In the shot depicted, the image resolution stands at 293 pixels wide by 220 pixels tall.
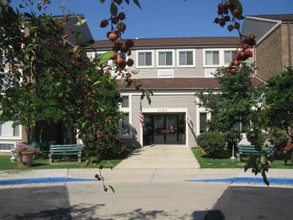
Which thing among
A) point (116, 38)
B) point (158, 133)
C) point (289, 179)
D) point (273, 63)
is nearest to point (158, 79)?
point (158, 133)

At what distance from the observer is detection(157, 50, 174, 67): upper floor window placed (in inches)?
1313

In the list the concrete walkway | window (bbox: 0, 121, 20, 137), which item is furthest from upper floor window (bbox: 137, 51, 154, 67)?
window (bbox: 0, 121, 20, 137)

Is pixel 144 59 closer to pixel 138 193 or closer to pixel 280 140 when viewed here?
pixel 138 193

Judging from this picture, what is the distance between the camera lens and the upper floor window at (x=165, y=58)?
33.3 m

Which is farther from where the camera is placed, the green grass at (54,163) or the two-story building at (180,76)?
the two-story building at (180,76)

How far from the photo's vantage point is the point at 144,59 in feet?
110

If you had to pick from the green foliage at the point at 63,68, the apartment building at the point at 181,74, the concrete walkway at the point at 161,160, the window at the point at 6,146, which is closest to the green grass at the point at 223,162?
the concrete walkway at the point at 161,160

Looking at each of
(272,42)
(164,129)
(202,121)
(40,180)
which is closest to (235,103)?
(202,121)

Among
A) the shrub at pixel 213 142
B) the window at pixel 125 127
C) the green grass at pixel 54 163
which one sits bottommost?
the green grass at pixel 54 163

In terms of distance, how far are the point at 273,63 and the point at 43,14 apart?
87.9 ft

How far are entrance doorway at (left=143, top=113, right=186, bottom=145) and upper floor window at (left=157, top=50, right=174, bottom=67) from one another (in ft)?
12.6

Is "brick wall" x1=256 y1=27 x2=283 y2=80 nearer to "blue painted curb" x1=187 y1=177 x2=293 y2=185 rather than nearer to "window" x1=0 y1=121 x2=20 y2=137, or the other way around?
"blue painted curb" x1=187 y1=177 x2=293 y2=185

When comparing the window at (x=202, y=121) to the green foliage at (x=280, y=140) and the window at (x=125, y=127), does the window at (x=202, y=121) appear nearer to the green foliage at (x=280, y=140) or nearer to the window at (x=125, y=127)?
the window at (x=125, y=127)

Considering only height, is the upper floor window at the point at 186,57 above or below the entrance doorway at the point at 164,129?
above
